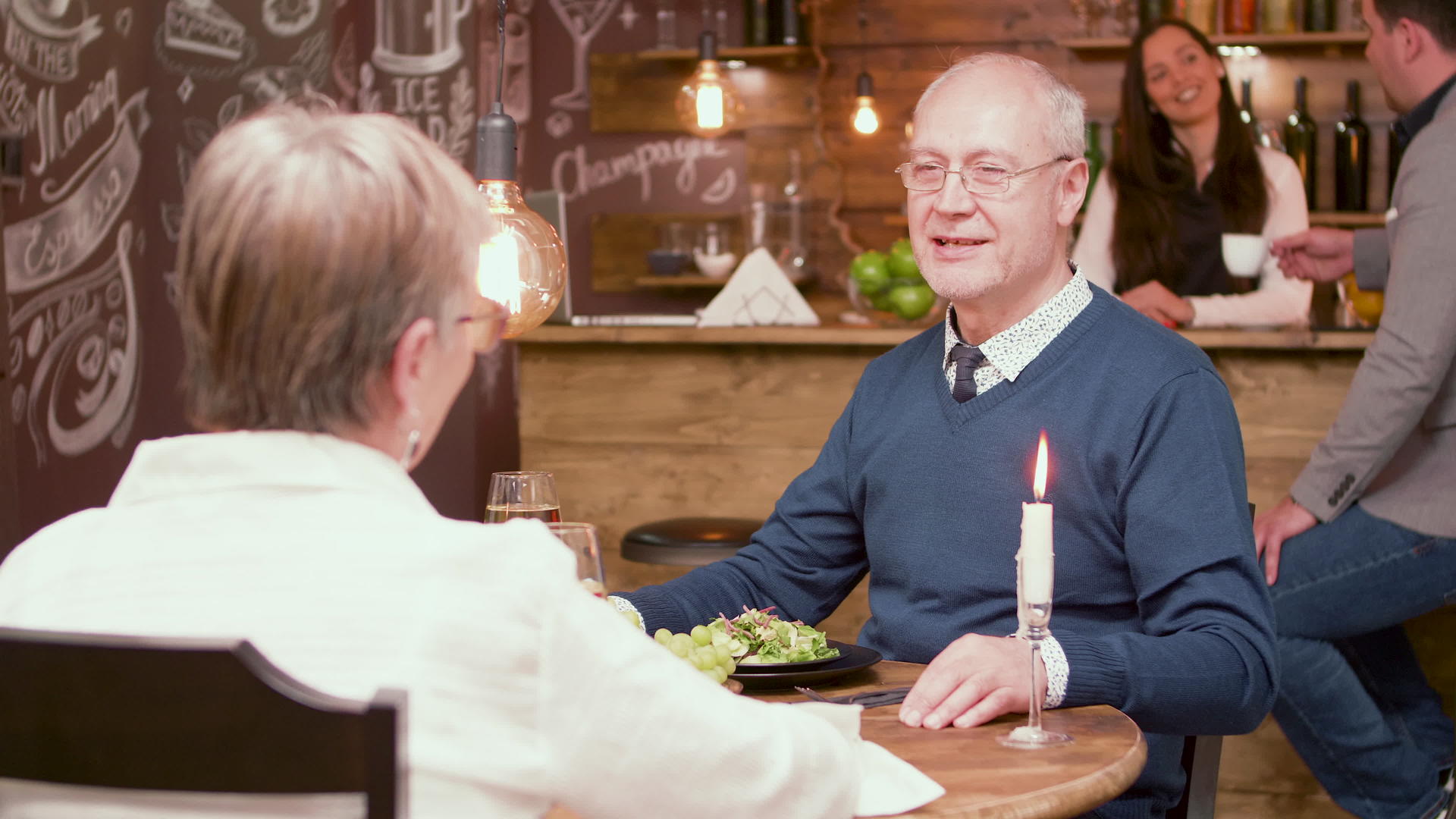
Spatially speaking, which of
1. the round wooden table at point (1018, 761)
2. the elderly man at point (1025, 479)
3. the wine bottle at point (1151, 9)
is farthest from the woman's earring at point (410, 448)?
the wine bottle at point (1151, 9)

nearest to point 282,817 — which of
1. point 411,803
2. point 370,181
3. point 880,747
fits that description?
point 411,803

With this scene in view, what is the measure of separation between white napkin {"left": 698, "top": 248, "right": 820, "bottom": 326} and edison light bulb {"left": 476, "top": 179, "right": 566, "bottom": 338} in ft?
6.58

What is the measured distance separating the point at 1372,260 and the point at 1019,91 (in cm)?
156

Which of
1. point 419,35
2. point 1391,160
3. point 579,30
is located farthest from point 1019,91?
point 579,30

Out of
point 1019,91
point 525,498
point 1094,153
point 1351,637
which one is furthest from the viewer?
point 1094,153

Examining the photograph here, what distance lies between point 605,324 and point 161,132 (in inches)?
56.0

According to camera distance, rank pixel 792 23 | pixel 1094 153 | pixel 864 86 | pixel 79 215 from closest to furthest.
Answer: pixel 79 215, pixel 1094 153, pixel 864 86, pixel 792 23

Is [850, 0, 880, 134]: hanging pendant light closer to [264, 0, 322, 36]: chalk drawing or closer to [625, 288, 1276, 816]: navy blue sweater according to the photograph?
[264, 0, 322, 36]: chalk drawing

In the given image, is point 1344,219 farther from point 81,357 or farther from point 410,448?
point 410,448

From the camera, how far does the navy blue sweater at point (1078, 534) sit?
1.59 meters

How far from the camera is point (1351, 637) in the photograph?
2.90 metres

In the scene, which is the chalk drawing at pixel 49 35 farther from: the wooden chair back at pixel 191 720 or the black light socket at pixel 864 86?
the black light socket at pixel 864 86

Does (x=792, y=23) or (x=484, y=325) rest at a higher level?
(x=792, y=23)

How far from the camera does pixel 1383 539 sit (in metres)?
2.70
